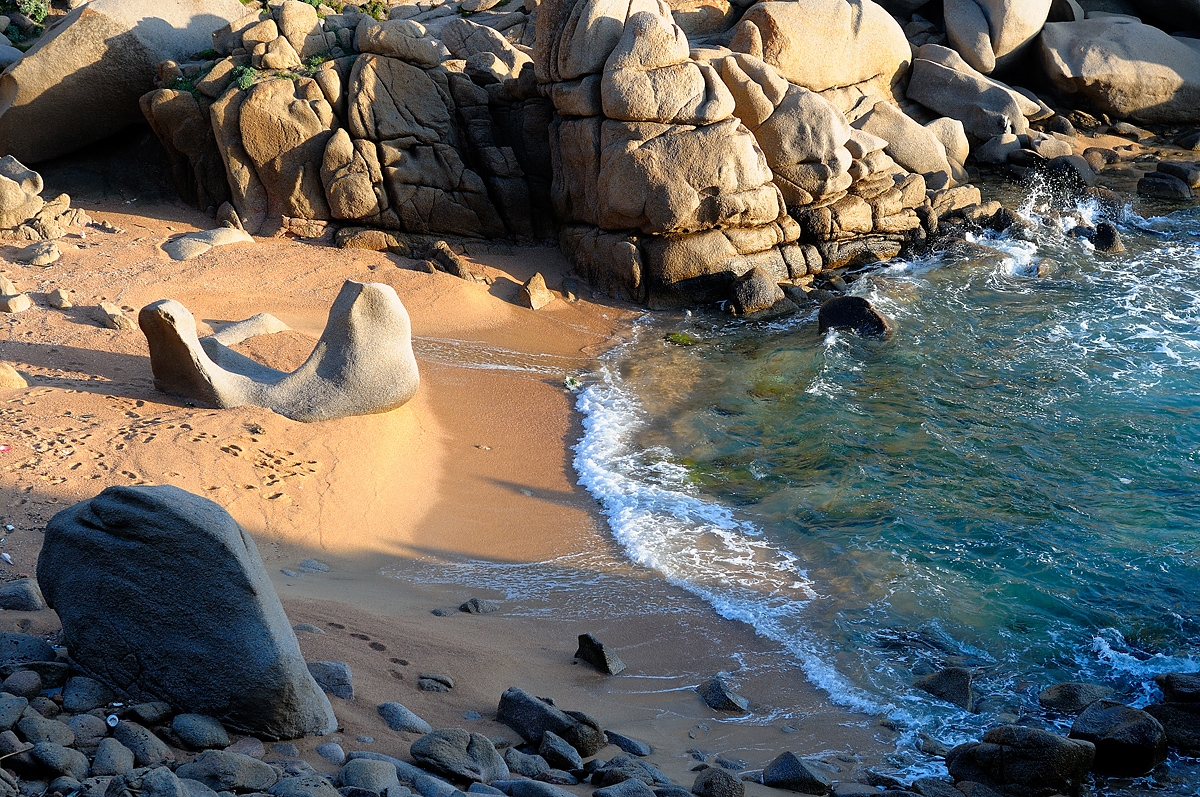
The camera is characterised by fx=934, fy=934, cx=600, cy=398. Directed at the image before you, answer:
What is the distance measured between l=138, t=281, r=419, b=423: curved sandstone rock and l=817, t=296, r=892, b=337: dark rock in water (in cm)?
606

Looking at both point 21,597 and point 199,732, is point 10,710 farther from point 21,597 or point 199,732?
point 21,597

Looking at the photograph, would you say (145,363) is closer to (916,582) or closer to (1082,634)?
(916,582)

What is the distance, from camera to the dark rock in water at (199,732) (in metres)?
3.98

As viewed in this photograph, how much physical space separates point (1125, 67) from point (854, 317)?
1277 cm

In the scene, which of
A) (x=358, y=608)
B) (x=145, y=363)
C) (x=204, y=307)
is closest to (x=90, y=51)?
(x=204, y=307)

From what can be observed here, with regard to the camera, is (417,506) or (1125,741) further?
(417,506)

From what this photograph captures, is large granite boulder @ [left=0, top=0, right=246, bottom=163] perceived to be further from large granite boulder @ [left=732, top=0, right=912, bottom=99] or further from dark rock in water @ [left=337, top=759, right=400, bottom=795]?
dark rock in water @ [left=337, top=759, right=400, bottom=795]

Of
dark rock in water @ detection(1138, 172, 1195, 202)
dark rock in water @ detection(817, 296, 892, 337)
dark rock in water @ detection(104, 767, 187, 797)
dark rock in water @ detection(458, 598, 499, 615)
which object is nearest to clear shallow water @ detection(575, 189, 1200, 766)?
dark rock in water @ detection(817, 296, 892, 337)

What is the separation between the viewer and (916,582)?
7574 millimetres

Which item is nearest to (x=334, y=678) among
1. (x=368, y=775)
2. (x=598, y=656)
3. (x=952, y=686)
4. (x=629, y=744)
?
(x=368, y=775)

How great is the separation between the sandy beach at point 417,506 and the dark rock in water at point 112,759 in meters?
0.77

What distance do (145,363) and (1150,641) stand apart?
9323 millimetres

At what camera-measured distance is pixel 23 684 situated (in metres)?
3.99

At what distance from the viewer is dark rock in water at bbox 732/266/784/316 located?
44.4ft
